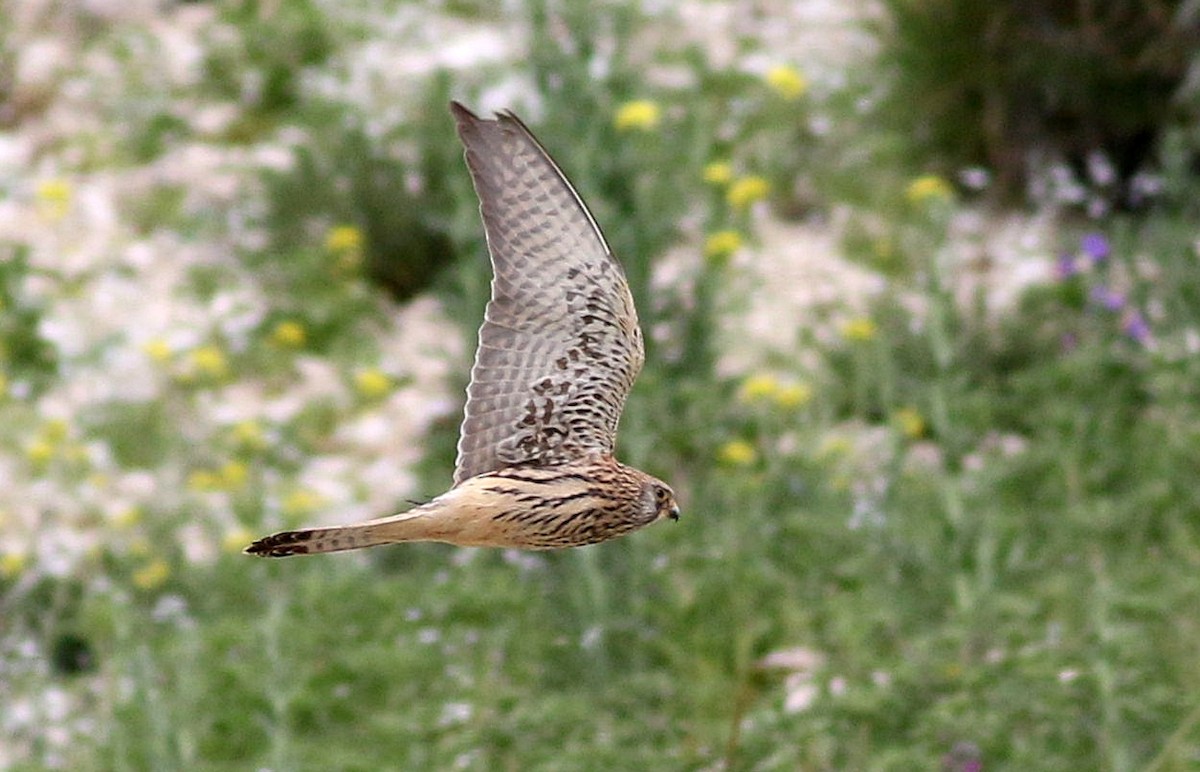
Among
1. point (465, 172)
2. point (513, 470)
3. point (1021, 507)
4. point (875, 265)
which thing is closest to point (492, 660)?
point (513, 470)

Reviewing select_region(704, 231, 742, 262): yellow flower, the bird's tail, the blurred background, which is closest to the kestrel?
the bird's tail

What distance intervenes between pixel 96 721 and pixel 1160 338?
9.87 feet

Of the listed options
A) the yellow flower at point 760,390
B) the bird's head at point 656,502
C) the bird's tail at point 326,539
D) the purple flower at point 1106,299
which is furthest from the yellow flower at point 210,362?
the bird's tail at point 326,539

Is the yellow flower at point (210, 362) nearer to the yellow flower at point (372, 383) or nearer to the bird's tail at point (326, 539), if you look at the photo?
the yellow flower at point (372, 383)

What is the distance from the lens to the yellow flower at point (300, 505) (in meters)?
5.53

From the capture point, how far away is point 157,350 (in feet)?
20.1

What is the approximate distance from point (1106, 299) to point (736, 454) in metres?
1.29

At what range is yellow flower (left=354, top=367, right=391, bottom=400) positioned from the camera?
6.15 m

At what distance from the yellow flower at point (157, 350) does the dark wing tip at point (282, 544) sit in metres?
3.74

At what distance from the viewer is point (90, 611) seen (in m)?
4.82

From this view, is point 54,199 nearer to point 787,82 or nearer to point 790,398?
point 787,82

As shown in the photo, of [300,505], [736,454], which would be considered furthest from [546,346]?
[300,505]

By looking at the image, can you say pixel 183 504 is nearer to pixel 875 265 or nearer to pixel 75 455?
pixel 75 455

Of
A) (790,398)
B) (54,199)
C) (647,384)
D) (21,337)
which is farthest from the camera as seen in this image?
(54,199)
